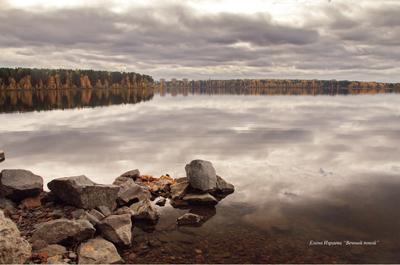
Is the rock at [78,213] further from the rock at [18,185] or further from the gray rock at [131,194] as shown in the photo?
the rock at [18,185]

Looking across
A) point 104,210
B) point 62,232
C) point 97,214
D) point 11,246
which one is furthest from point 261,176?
point 11,246

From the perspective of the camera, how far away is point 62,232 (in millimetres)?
14953

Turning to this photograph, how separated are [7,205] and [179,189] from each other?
34.5 feet

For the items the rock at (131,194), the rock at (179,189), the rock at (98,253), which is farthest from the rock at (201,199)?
the rock at (98,253)

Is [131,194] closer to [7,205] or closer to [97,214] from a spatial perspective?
[97,214]

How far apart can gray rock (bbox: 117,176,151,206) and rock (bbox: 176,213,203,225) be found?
11.8 feet

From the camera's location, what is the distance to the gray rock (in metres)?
20.3

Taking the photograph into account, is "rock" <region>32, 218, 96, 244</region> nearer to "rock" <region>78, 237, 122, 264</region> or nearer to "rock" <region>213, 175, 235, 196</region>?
"rock" <region>78, 237, 122, 264</region>

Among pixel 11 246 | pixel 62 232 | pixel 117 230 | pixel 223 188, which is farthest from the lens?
pixel 223 188

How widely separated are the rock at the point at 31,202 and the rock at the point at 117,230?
581 cm

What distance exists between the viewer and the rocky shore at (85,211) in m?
13.9

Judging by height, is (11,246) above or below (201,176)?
below

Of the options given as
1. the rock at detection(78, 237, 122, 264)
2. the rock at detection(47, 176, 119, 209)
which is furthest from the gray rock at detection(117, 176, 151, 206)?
the rock at detection(78, 237, 122, 264)

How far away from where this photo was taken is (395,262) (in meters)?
14.3
